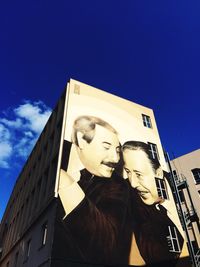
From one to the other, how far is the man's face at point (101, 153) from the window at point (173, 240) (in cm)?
674

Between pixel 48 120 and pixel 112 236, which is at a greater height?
pixel 48 120

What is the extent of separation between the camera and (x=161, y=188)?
75.0 feet

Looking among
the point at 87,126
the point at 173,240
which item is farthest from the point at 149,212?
the point at 87,126

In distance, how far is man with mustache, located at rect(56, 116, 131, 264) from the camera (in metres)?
15.8

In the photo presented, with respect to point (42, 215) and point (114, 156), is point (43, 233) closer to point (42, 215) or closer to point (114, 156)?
point (42, 215)

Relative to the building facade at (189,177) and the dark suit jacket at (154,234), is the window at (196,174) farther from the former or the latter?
the dark suit jacket at (154,234)

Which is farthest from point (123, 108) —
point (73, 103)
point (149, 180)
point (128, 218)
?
point (128, 218)

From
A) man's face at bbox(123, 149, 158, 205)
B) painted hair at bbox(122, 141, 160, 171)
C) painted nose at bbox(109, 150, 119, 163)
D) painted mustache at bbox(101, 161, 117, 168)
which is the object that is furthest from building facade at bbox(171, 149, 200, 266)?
painted mustache at bbox(101, 161, 117, 168)

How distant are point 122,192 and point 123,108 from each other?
33.6 feet

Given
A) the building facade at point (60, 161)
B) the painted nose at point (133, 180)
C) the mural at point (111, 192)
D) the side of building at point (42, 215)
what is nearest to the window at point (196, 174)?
the building facade at point (60, 161)

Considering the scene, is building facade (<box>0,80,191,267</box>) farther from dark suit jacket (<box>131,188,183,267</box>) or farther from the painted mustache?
the painted mustache

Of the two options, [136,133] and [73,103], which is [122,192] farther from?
[73,103]

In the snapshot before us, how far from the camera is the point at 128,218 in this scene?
61.8 feet

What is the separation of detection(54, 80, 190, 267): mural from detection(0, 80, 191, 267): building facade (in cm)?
12
